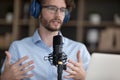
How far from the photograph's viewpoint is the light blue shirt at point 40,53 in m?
2.11

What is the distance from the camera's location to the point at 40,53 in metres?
2.21

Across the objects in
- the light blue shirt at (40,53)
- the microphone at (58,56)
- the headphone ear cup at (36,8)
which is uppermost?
the headphone ear cup at (36,8)

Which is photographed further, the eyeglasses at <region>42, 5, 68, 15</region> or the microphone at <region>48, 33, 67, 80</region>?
the eyeglasses at <region>42, 5, 68, 15</region>

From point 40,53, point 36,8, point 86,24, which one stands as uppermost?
point 36,8

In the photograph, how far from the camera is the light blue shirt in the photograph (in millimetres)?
2107

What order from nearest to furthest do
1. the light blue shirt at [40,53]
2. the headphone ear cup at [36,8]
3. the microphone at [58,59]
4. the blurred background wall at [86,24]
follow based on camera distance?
1. the microphone at [58,59]
2. the light blue shirt at [40,53]
3. the headphone ear cup at [36,8]
4. the blurred background wall at [86,24]

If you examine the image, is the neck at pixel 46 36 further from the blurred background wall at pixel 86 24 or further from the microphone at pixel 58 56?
the blurred background wall at pixel 86 24

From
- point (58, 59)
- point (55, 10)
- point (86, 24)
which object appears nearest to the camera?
point (58, 59)

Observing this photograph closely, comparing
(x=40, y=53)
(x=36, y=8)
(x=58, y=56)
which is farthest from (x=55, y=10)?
(x=58, y=56)

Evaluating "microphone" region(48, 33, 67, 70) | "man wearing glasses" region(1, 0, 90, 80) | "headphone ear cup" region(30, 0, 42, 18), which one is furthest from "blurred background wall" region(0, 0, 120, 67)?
"microphone" region(48, 33, 67, 70)

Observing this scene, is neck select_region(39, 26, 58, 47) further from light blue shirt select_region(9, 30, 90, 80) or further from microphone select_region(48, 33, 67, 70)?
microphone select_region(48, 33, 67, 70)

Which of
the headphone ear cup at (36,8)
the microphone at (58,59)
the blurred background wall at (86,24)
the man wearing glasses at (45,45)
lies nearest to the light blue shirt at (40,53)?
the man wearing glasses at (45,45)

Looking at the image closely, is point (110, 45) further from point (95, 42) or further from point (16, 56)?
point (16, 56)

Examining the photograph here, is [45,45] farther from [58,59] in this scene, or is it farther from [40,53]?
[58,59]
